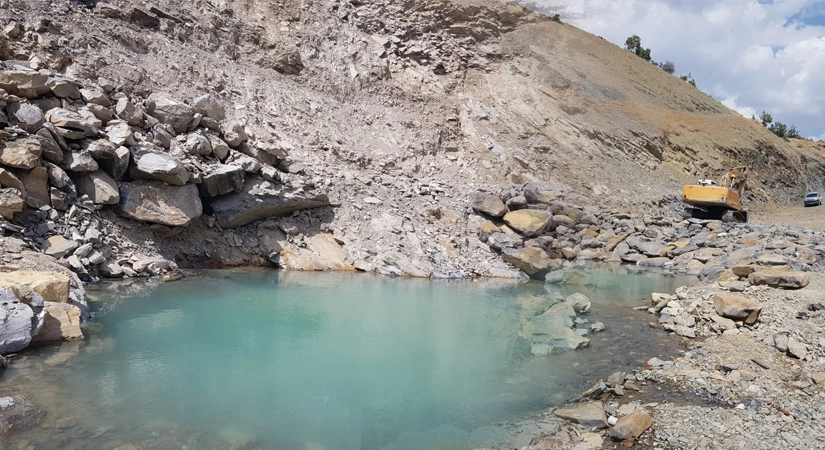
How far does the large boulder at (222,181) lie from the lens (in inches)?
500

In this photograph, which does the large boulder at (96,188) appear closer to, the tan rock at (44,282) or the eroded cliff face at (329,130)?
the eroded cliff face at (329,130)

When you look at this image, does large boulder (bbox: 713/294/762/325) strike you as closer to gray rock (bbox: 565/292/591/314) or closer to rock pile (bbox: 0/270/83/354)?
gray rock (bbox: 565/292/591/314)

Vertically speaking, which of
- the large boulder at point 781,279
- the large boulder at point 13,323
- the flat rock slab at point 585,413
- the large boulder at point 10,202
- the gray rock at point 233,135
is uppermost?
A: the gray rock at point 233,135

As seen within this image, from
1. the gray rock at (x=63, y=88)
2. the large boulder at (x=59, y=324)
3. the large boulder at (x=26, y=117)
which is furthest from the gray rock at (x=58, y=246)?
the gray rock at (x=63, y=88)

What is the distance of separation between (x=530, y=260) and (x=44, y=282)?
36.2 feet

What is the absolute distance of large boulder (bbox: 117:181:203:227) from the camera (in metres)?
11.4

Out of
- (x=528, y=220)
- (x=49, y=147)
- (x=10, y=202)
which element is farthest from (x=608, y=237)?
(x=10, y=202)

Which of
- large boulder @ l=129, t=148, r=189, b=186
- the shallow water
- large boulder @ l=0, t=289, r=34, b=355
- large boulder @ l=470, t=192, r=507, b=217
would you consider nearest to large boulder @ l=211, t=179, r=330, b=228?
large boulder @ l=129, t=148, r=189, b=186

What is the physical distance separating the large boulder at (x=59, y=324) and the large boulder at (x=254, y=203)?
20.2 feet

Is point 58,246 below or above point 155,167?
below

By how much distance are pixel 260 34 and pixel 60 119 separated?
457 inches

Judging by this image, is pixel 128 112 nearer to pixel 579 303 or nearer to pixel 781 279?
pixel 579 303

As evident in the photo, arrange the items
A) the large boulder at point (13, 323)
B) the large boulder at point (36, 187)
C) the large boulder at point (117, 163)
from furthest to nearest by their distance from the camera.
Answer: the large boulder at point (117, 163) < the large boulder at point (36, 187) < the large boulder at point (13, 323)

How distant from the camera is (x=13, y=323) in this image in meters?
6.03
